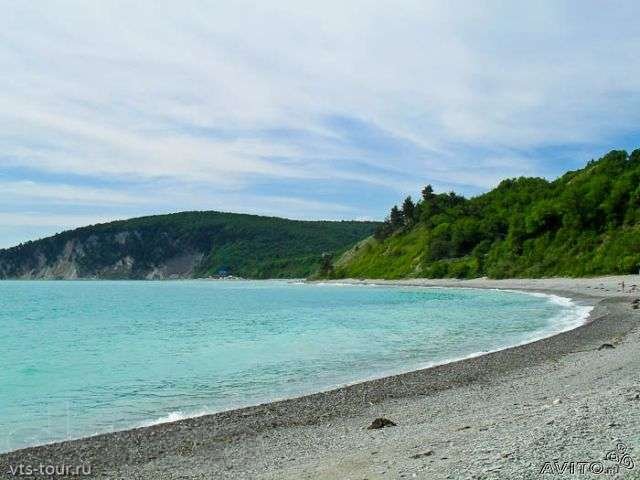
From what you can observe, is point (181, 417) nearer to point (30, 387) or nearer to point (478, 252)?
point (30, 387)

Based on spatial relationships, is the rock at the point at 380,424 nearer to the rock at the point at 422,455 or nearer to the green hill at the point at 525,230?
the rock at the point at 422,455

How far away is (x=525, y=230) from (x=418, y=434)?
350 ft

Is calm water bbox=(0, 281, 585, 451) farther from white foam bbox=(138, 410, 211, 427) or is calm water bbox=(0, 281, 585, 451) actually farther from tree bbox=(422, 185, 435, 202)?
tree bbox=(422, 185, 435, 202)

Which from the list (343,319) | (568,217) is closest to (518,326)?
(343,319)

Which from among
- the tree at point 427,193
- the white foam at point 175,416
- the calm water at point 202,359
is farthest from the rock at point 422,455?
the tree at point 427,193

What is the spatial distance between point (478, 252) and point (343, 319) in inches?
3145

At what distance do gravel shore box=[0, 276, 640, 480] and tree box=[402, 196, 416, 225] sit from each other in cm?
14713

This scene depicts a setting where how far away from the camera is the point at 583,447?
28.2ft

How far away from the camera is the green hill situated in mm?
94375

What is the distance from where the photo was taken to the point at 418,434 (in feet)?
39.2

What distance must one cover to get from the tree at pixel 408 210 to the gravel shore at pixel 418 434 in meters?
147

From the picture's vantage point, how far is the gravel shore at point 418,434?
8.71 meters

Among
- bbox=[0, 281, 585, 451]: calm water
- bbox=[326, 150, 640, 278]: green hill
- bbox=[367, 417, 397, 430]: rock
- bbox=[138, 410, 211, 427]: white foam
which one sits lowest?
bbox=[0, 281, 585, 451]: calm water

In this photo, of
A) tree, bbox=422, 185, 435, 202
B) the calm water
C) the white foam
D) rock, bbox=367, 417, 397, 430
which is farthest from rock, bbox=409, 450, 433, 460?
tree, bbox=422, 185, 435, 202
